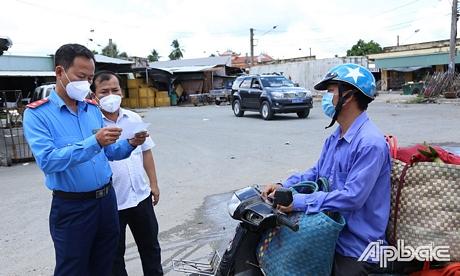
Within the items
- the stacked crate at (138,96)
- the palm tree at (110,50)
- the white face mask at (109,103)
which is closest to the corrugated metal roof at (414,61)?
the stacked crate at (138,96)

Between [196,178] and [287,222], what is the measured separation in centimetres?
601

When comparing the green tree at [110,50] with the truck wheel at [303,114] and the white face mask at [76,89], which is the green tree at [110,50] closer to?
the truck wheel at [303,114]

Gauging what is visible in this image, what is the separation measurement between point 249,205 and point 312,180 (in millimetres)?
590

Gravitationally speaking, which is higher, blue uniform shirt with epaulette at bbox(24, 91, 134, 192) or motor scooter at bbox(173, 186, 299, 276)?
blue uniform shirt with epaulette at bbox(24, 91, 134, 192)

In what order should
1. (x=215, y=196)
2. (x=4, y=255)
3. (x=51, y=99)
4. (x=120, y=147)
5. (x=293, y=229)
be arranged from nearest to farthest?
(x=293, y=229), (x=51, y=99), (x=120, y=147), (x=4, y=255), (x=215, y=196)

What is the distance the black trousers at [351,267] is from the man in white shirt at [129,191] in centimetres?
183

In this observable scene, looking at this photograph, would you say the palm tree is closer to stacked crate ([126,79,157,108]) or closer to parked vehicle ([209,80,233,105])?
stacked crate ([126,79,157,108])

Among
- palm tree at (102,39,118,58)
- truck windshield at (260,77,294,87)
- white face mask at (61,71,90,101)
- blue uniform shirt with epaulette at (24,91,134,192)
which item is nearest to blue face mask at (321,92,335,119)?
blue uniform shirt with epaulette at (24,91,134,192)

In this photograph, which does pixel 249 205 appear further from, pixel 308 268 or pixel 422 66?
pixel 422 66

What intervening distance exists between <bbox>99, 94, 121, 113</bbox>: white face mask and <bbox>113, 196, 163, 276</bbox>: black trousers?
781mm

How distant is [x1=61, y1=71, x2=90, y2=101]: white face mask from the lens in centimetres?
273

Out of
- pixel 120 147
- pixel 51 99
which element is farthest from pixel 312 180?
pixel 51 99

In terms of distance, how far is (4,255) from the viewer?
4742mm

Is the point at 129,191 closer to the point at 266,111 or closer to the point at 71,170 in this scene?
the point at 71,170
